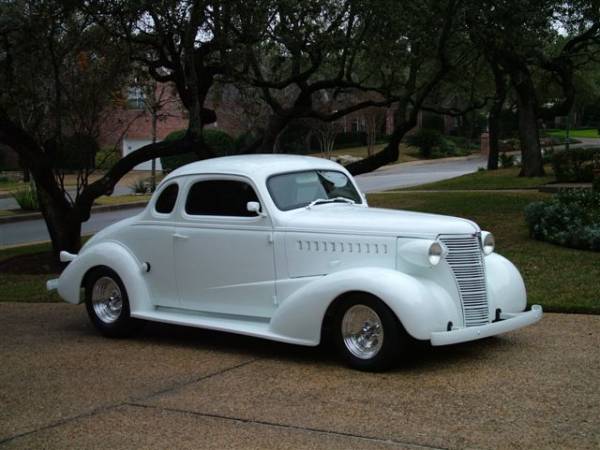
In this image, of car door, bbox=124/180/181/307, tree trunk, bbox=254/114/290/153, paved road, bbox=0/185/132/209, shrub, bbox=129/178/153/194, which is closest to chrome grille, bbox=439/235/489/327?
car door, bbox=124/180/181/307

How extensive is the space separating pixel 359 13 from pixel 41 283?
6309mm

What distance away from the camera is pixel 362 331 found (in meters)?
6.85

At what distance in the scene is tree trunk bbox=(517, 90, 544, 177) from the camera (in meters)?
24.6

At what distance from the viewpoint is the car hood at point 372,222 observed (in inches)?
271

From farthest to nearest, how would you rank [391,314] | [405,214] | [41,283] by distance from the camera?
[41,283] → [405,214] → [391,314]

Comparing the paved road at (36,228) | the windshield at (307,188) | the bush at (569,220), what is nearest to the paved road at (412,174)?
the paved road at (36,228)

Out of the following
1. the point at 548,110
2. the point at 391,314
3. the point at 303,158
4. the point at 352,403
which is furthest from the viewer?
the point at 548,110

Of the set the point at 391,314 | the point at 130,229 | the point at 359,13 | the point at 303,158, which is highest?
the point at 359,13

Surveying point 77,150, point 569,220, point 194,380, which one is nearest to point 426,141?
point 77,150

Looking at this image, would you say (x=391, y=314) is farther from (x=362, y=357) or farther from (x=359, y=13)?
(x=359, y=13)

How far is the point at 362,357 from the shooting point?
677cm

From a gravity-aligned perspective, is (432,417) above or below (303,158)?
below

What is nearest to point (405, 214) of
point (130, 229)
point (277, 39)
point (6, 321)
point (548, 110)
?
point (130, 229)

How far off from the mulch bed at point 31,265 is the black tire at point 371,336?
28.4 ft
